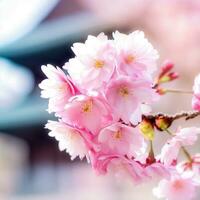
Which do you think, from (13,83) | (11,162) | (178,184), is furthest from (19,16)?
(178,184)

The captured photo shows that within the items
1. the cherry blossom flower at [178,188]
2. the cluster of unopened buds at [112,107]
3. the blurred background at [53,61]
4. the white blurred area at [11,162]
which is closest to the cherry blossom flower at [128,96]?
the cluster of unopened buds at [112,107]

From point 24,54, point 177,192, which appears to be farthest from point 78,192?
point 177,192

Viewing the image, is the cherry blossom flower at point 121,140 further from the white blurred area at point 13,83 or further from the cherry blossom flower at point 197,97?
the white blurred area at point 13,83

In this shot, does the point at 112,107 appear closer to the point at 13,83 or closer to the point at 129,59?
the point at 129,59

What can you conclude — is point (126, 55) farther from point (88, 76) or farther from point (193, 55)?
point (193, 55)

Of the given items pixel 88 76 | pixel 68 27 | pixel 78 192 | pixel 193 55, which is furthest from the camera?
pixel 68 27

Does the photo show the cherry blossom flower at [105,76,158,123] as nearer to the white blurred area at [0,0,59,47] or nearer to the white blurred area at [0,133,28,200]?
the white blurred area at [0,0,59,47]

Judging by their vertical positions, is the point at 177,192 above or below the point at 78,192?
below
